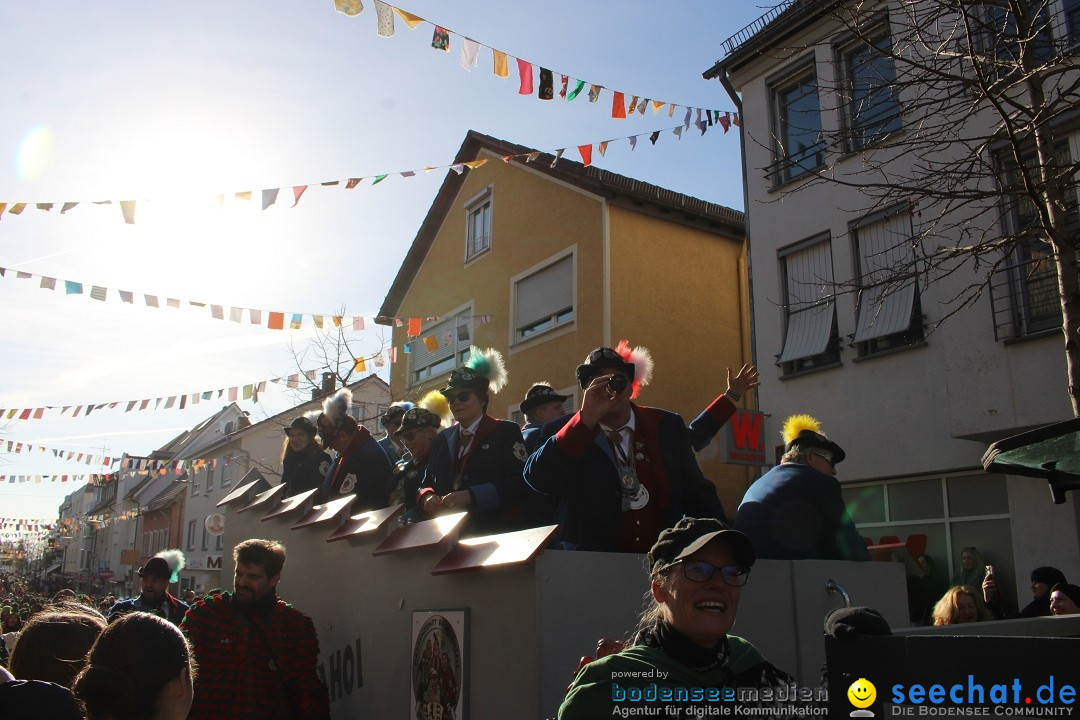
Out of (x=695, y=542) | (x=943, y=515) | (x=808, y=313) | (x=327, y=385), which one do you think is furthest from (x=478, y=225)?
(x=695, y=542)

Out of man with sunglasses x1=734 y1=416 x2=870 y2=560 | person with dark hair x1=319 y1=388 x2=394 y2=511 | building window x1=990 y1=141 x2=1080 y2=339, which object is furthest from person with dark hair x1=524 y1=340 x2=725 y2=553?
building window x1=990 y1=141 x2=1080 y2=339

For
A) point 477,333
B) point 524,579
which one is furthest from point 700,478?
point 477,333

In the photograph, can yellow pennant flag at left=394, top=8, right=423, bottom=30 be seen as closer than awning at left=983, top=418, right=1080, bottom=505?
No

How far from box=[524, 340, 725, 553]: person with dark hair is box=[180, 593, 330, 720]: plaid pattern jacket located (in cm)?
160

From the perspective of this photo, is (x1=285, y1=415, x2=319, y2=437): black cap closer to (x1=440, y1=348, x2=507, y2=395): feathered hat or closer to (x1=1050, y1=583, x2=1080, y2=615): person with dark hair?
(x1=440, y1=348, x2=507, y2=395): feathered hat

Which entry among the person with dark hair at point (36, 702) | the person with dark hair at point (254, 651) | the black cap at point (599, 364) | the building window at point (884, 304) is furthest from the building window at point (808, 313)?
the person with dark hair at point (36, 702)

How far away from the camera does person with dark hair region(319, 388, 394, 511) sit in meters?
6.55

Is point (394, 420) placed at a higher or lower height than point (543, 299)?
lower

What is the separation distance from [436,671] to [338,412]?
373 centimetres

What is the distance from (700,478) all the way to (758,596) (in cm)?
71

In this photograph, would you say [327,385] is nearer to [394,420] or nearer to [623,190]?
[623,190]

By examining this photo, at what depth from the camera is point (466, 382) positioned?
5.26 meters

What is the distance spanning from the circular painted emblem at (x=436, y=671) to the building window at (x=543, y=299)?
1289cm

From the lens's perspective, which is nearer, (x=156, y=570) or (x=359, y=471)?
(x=156, y=570)
